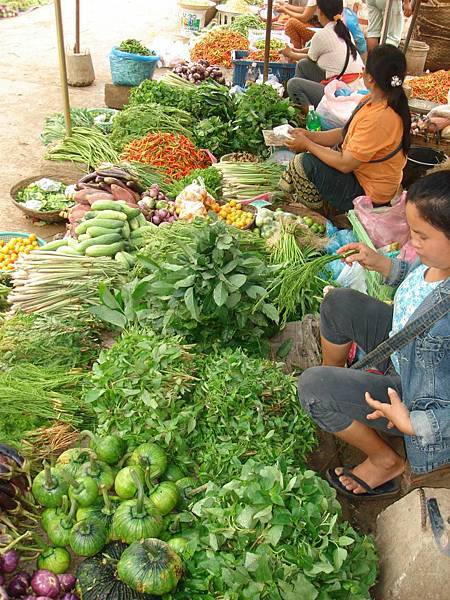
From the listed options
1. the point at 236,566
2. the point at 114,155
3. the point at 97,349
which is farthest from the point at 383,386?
the point at 114,155

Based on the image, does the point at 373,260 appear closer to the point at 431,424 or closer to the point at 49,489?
the point at 431,424

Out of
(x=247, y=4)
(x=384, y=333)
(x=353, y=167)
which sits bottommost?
(x=384, y=333)

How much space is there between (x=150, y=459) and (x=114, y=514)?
0.24 meters

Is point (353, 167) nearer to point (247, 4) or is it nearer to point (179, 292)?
point (179, 292)

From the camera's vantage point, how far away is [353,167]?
397 centimetres

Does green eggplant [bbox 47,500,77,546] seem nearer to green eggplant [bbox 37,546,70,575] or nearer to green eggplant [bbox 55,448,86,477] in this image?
green eggplant [bbox 37,546,70,575]

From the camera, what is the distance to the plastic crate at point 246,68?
645 cm

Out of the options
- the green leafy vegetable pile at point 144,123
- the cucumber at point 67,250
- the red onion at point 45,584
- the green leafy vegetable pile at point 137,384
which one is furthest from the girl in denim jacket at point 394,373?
the green leafy vegetable pile at point 144,123

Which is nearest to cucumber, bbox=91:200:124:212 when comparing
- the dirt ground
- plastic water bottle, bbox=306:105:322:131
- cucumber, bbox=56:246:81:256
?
cucumber, bbox=56:246:81:256

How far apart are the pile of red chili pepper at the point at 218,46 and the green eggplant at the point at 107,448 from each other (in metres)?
6.72

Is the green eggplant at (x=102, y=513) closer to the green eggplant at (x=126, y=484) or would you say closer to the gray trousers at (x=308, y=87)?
the green eggplant at (x=126, y=484)

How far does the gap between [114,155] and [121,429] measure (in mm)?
3507

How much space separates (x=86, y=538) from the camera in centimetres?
193

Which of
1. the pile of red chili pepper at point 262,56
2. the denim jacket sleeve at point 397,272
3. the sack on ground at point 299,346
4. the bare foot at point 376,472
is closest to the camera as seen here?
the bare foot at point 376,472
